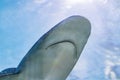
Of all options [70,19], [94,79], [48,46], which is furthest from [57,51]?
[94,79]

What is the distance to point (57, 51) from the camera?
4.10 meters

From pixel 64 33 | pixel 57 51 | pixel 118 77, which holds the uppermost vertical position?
pixel 64 33

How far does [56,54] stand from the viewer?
4.09 metres

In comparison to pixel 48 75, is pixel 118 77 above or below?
below

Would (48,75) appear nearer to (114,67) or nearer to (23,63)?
(23,63)

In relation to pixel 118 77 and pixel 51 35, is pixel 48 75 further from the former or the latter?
pixel 118 77

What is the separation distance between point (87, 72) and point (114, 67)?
3691mm

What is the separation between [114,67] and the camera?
35250 millimetres

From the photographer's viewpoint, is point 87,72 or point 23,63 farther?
point 87,72

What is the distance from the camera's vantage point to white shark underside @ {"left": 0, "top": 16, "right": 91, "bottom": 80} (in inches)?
160

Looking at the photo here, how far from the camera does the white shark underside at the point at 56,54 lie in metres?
4.06

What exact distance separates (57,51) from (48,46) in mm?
167

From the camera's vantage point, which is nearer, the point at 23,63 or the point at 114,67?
the point at 23,63

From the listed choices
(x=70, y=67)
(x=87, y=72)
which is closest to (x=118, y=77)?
(x=87, y=72)
